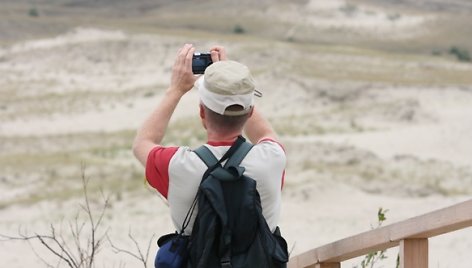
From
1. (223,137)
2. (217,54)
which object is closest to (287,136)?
(217,54)

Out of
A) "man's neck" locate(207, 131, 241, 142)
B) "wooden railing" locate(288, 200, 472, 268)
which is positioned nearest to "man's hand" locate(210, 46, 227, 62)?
"man's neck" locate(207, 131, 241, 142)

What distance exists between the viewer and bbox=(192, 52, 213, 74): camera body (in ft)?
12.0

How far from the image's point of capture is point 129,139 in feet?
90.4

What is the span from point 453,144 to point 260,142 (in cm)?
2238

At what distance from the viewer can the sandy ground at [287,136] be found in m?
16.5

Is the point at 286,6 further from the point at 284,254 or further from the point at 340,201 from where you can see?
the point at 284,254

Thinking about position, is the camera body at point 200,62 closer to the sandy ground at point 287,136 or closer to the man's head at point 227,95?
the man's head at point 227,95

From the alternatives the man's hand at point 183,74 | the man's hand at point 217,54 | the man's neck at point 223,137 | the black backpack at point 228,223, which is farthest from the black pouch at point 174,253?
the man's hand at point 217,54

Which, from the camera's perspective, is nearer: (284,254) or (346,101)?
(284,254)

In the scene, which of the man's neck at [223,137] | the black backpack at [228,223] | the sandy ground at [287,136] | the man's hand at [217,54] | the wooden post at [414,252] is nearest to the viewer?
the black backpack at [228,223]

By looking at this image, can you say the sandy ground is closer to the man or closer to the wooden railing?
the wooden railing

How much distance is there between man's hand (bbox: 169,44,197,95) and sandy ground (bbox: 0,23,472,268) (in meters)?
1.58

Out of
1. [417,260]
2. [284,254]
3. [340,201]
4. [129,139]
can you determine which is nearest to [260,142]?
[284,254]

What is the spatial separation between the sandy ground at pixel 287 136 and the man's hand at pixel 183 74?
1582 mm
